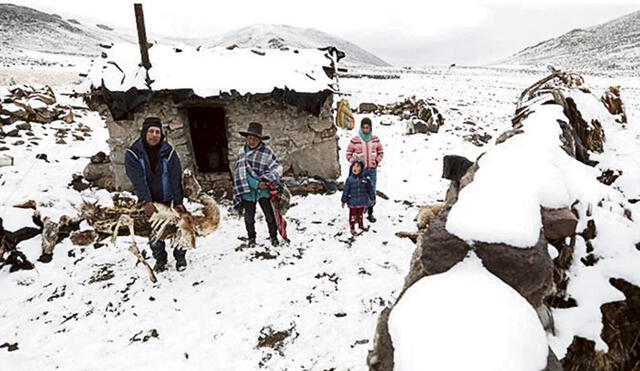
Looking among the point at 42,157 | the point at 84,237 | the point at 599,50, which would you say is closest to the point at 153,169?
the point at 84,237

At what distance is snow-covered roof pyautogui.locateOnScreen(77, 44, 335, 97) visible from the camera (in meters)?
7.15

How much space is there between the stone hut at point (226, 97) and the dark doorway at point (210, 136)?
5.93 feet

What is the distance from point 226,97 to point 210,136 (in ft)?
10.2

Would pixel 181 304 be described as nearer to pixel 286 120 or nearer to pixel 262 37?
pixel 286 120

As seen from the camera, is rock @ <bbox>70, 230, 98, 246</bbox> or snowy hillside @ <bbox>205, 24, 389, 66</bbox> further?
snowy hillside @ <bbox>205, 24, 389, 66</bbox>

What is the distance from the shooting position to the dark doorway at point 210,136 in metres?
9.93

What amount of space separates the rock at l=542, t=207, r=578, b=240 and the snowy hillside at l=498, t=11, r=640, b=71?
1406 inches

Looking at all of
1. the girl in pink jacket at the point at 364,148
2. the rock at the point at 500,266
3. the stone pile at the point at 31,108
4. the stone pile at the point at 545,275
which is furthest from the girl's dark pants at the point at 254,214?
the stone pile at the point at 31,108

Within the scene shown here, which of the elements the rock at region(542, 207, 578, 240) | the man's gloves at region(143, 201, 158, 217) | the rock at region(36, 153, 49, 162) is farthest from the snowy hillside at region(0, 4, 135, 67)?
the rock at region(542, 207, 578, 240)

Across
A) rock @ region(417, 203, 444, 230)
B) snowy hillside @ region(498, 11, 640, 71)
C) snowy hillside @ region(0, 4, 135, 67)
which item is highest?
snowy hillside @ region(0, 4, 135, 67)

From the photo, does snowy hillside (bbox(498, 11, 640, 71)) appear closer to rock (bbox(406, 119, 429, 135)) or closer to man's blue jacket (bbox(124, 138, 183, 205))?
rock (bbox(406, 119, 429, 135))

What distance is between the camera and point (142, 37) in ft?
23.1

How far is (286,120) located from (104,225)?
4156 mm

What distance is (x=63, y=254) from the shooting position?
5.75 m
